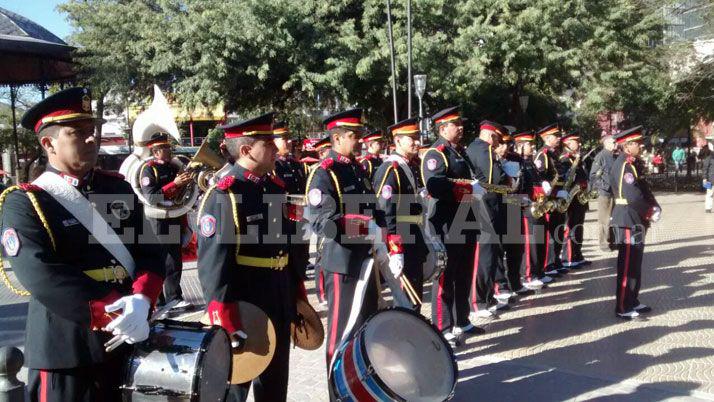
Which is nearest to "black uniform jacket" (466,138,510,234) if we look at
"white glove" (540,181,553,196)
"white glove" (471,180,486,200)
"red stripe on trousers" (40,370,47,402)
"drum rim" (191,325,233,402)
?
"white glove" (471,180,486,200)

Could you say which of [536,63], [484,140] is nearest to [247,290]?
[484,140]

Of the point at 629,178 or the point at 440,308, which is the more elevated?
the point at 629,178

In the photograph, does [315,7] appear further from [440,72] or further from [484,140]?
[484,140]

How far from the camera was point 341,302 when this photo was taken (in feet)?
16.4

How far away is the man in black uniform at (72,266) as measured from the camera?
285 centimetres

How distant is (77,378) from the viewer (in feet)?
9.74

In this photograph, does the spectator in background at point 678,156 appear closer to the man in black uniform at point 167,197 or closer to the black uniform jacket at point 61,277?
the man in black uniform at point 167,197

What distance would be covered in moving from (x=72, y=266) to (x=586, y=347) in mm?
5004

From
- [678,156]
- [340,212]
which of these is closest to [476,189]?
[340,212]

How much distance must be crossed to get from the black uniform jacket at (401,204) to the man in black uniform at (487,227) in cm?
166

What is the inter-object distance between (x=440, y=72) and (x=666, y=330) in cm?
1456

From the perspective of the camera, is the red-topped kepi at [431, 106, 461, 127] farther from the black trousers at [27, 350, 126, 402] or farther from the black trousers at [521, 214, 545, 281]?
the black trousers at [27, 350, 126, 402]

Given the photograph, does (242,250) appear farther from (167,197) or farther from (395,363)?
(167,197)

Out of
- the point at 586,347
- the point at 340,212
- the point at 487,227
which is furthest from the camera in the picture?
the point at 487,227
